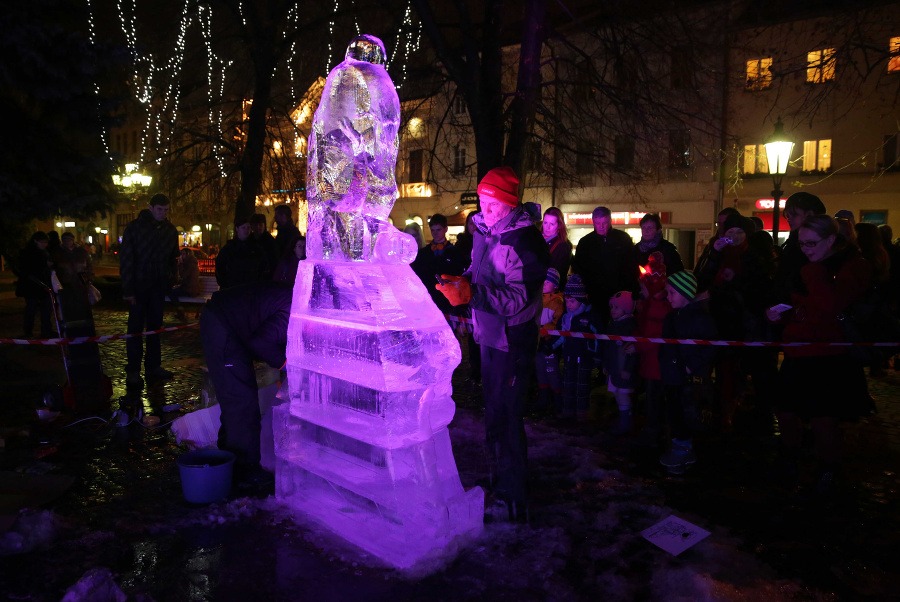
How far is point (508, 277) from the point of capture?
3.80 metres

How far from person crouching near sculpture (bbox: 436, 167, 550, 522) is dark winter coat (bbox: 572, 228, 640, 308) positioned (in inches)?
134

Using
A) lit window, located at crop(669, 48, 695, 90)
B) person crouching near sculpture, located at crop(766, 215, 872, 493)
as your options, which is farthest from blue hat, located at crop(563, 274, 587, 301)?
lit window, located at crop(669, 48, 695, 90)

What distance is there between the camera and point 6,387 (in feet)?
25.0

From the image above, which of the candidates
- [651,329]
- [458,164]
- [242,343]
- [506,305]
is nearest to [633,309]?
[651,329]

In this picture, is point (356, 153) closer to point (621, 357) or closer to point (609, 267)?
point (621, 357)

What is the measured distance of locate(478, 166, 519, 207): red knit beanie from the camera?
12.6ft

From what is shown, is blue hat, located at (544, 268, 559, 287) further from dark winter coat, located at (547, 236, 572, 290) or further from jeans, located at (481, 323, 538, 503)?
jeans, located at (481, 323, 538, 503)

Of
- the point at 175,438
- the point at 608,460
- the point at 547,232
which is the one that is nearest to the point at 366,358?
the point at 608,460

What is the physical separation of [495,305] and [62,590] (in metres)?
2.66

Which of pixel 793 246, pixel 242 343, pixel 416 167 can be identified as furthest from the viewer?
pixel 416 167

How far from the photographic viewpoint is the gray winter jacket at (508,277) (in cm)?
374

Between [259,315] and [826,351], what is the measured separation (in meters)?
3.92

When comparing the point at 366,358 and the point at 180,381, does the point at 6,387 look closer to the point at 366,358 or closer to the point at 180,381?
the point at 180,381

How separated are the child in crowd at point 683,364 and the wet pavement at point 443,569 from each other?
7.1 inches
